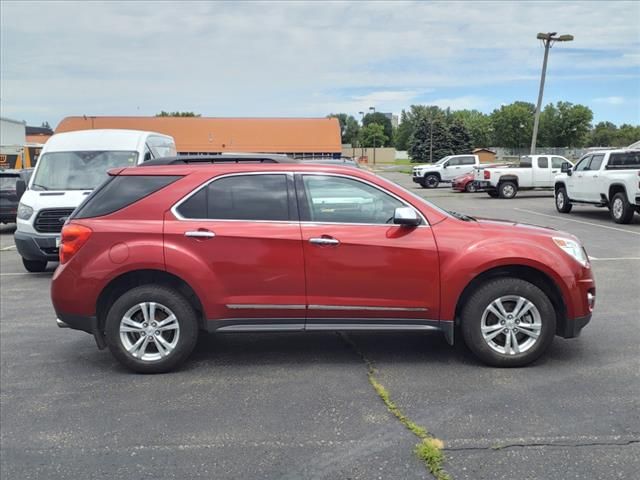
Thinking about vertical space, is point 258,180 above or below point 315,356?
above

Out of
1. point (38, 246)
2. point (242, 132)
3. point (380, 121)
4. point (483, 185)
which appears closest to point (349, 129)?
point (380, 121)

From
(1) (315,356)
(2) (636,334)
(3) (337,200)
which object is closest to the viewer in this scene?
(3) (337,200)

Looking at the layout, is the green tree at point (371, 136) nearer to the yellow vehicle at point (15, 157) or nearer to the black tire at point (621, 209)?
the yellow vehicle at point (15, 157)

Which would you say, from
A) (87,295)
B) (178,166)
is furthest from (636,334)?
(87,295)

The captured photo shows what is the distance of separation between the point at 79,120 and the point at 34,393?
60263mm

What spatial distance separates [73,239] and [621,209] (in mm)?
13905

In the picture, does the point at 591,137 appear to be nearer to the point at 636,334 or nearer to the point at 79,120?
the point at 79,120

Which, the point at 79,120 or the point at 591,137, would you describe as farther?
the point at 591,137

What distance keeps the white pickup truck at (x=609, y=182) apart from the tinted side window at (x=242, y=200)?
12.3 meters

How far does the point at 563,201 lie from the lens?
59.7 feet

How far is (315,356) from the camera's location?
17.4ft

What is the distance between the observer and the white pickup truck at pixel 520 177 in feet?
83.1

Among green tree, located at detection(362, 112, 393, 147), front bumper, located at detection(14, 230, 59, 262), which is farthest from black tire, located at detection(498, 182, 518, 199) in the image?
green tree, located at detection(362, 112, 393, 147)

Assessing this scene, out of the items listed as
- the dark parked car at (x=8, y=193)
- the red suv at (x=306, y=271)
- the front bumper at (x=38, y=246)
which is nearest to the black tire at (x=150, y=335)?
the red suv at (x=306, y=271)
